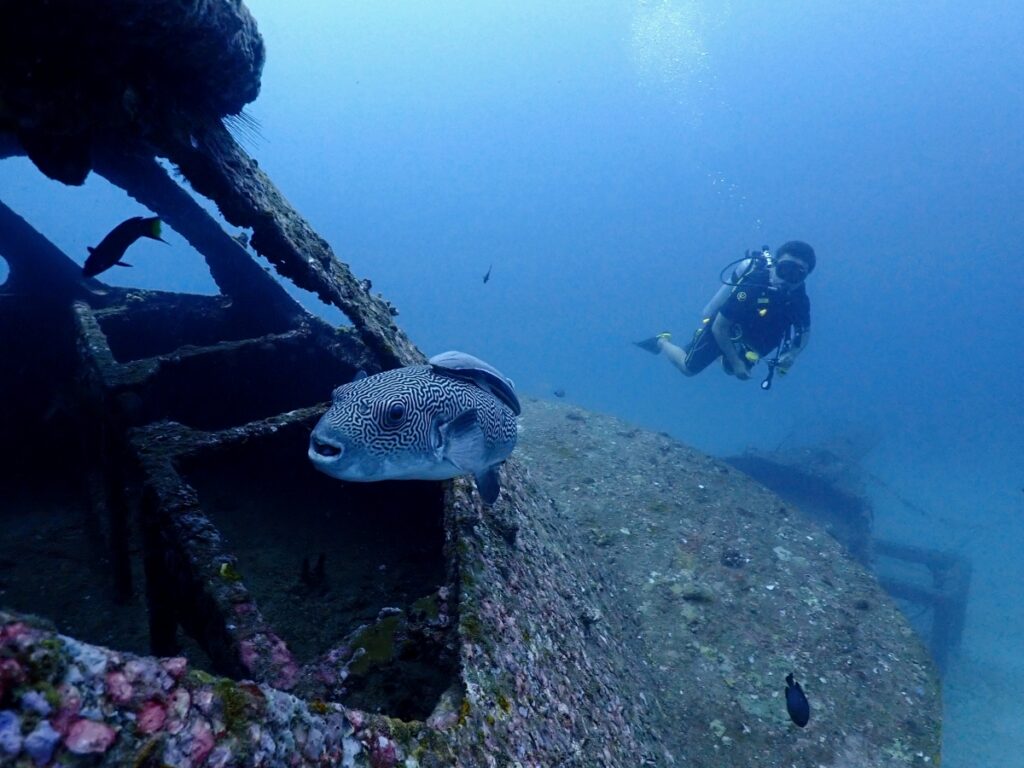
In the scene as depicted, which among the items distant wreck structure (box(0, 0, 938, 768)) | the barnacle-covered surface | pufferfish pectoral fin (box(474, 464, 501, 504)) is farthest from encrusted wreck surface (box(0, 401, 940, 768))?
the barnacle-covered surface

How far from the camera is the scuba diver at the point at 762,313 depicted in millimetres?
13773

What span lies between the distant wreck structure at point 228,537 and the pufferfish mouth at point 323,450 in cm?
72

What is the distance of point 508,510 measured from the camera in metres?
4.32

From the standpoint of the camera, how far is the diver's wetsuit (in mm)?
14086

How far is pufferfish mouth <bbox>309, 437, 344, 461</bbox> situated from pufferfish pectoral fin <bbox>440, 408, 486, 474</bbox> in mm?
563

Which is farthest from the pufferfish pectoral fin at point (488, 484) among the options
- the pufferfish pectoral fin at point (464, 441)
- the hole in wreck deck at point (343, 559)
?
the hole in wreck deck at point (343, 559)

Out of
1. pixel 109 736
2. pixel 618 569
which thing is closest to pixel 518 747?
pixel 109 736

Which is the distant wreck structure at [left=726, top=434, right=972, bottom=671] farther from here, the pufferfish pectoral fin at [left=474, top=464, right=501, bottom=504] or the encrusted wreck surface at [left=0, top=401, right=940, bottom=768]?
the pufferfish pectoral fin at [left=474, top=464, right=501, bottom=504]

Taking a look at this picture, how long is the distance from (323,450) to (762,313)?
12.8 m

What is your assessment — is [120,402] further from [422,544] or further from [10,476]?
[10,476]

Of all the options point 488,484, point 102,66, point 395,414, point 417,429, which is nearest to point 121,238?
point 102,66

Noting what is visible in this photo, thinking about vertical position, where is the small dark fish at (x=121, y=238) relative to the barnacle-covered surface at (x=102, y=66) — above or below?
below

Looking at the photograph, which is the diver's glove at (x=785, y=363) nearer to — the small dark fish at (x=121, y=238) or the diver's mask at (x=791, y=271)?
the diver's mask at (x=791, y=271)

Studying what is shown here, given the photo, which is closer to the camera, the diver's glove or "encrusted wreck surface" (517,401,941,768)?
"encrusted wreck surface" (517,401,941,768)
